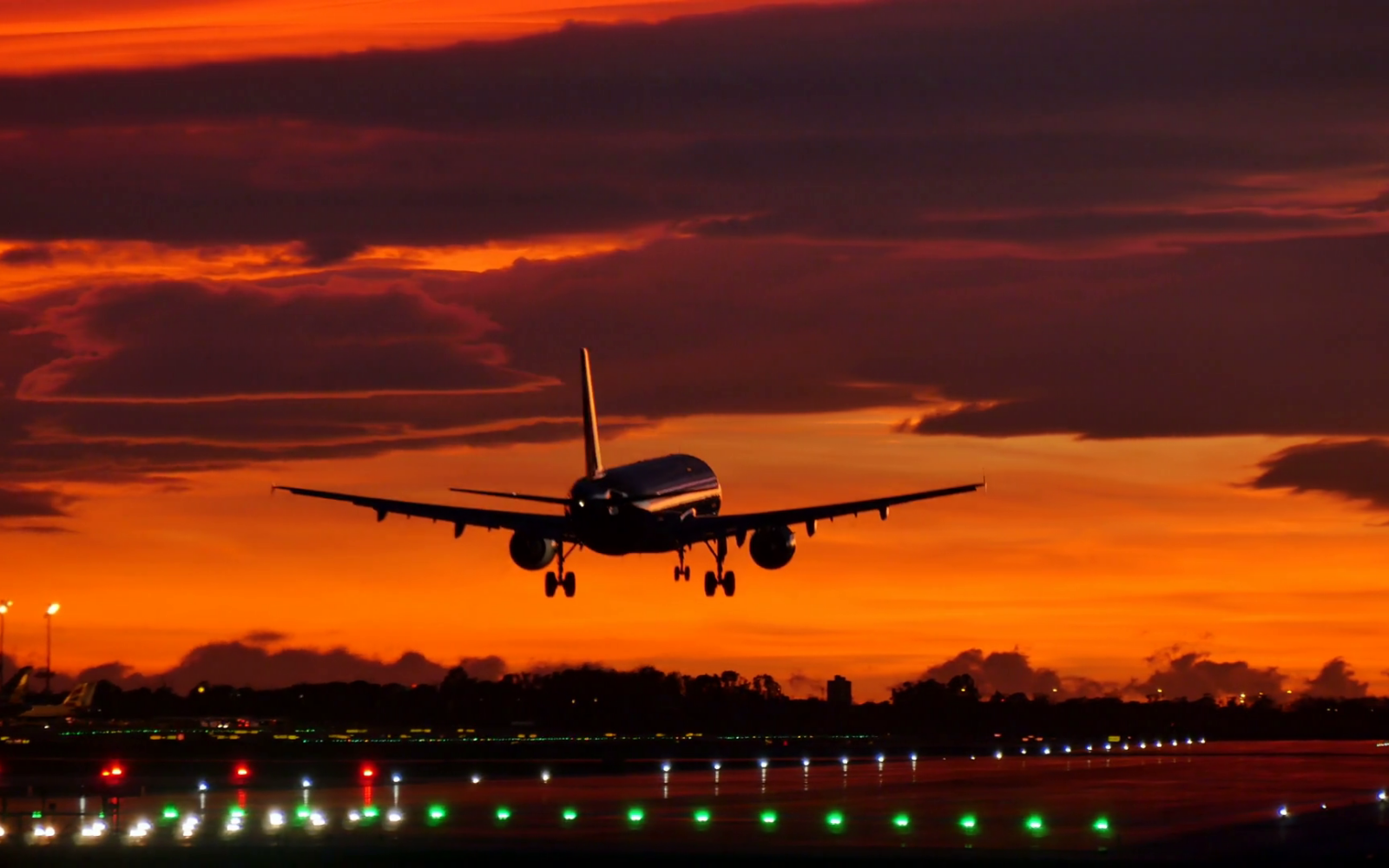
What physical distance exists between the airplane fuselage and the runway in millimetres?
10157

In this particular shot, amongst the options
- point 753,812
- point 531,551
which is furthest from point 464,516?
point 753,812

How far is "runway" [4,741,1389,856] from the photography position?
150ft

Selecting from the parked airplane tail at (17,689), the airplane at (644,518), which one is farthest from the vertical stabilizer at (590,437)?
the parked airplane tail at (17,689)

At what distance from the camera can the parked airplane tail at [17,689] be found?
5960 inches

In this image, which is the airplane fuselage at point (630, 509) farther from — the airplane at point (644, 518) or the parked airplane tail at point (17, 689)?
the parked airplane tail at point (17, 689)

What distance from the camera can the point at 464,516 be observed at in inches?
3472

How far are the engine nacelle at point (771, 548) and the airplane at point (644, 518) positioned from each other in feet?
0.14

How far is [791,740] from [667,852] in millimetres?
109498

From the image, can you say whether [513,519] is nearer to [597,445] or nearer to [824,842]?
[597,445]

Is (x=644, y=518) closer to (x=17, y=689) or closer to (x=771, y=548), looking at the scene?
(x=771, y=548)

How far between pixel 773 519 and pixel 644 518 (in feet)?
26.1

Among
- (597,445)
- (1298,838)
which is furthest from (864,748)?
(1298,838)

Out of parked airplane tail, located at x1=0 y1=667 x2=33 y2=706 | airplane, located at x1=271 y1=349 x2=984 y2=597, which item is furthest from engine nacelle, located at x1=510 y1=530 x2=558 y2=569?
parked airplane tail, located at x1=0 y1=667 x2=33 y2=706

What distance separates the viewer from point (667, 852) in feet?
138
